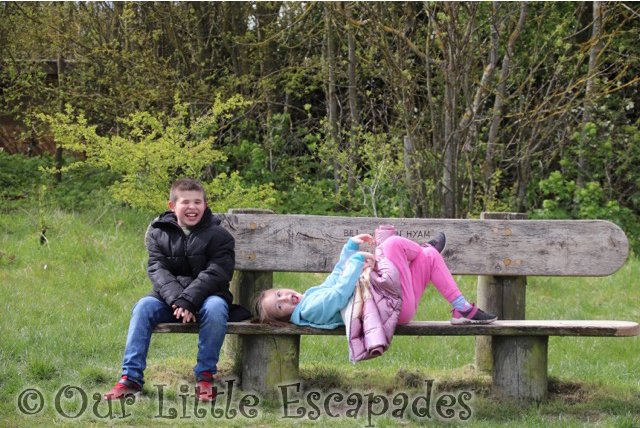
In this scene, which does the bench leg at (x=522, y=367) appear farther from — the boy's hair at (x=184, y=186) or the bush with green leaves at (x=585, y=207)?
the bush with green leaves at (x=585, y=207)

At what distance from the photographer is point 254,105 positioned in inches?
445

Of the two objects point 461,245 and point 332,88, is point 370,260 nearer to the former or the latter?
point 461,245

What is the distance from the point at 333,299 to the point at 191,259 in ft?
2.70

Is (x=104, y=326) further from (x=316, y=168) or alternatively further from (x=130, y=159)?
(x=316, y=168)

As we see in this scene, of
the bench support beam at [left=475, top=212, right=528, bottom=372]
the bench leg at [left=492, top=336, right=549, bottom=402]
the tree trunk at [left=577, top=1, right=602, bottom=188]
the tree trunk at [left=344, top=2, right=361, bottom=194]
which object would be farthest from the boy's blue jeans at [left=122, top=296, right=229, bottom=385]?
the tree trunk at [left=577, top=1, right=602, bottom=188]

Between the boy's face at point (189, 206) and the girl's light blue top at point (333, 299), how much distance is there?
0.75 metres

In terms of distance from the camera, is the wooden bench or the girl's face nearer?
the girl's face

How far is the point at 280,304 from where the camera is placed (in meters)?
4.57

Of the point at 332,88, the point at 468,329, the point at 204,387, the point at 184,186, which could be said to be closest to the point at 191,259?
the point at 184,186

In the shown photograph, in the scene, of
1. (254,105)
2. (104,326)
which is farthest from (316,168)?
(104,326)

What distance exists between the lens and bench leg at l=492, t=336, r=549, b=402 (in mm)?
4691

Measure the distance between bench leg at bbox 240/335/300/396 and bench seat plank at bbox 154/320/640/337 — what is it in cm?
19

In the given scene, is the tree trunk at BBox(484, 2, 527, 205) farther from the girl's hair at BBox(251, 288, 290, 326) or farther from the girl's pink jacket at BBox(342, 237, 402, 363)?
the girl's hair at BBox(251, 288, 290, 326)

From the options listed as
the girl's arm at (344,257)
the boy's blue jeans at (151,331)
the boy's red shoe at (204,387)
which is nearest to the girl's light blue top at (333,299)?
the girl's arm at (344,257)
